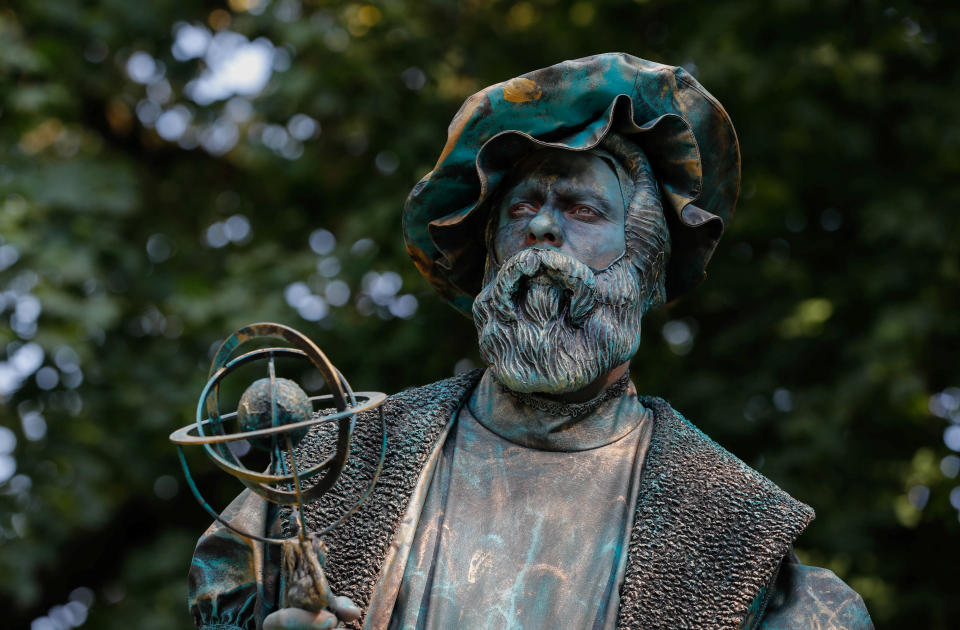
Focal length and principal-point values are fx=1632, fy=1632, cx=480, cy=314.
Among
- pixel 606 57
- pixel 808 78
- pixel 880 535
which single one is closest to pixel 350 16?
pixel 808 78

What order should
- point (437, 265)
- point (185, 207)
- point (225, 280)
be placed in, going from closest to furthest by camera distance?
point (437, 265), point (225, 280), point (185, 207)

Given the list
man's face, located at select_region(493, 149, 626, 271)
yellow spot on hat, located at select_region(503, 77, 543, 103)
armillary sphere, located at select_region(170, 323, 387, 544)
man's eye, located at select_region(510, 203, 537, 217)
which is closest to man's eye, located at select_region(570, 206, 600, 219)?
man's face, located at select_region(493, 149, 626, 271)

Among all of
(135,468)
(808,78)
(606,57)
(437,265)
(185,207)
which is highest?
(606,57)

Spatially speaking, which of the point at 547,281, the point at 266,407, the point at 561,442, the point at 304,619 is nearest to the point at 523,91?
the point at 547,281

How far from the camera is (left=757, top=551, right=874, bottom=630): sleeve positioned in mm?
3994

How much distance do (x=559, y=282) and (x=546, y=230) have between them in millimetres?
154

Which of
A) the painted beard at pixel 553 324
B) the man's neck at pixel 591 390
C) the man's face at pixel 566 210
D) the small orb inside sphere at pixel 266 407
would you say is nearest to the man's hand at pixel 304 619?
the small orb inside sphere at pixel 266 407

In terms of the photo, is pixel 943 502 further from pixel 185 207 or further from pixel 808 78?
pixel 185 207

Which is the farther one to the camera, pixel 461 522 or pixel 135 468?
pixel 135 468

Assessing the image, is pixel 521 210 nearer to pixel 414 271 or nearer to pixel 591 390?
pixel 591 390

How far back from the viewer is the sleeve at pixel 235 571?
13.3ft

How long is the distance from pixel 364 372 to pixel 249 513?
12.5 feet

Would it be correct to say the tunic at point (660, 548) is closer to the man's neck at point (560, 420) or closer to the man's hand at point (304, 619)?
the man's neck at point (560, 420)

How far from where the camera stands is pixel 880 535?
7.80 m
